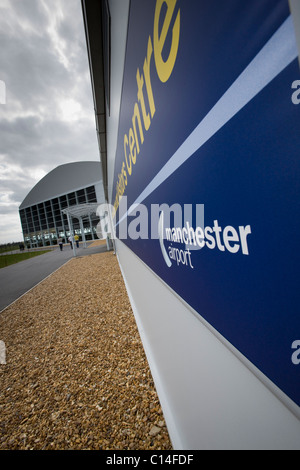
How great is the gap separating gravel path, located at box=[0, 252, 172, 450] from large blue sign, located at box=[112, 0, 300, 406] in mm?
1688

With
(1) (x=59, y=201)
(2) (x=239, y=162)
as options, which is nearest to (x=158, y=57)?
(2) (x=239, y=162)

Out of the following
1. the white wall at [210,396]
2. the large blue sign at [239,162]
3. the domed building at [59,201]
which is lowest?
the white wall at [210,396]

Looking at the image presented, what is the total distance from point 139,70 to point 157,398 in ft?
9.41

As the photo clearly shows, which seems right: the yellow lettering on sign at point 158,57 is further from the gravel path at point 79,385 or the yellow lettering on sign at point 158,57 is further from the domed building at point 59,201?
the domed building at point 59,201

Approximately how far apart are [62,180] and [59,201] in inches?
377

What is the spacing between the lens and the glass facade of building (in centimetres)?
3316

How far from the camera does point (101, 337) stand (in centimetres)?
329

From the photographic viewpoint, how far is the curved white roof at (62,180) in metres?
40.5

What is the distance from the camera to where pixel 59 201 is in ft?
120

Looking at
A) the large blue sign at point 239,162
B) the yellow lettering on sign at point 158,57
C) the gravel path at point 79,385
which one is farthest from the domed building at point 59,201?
the large blue sign at point 239,162

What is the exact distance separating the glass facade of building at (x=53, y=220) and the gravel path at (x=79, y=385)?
27823 millimetres

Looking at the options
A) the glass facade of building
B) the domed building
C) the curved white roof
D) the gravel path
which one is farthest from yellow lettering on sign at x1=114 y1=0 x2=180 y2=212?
the curved white roof

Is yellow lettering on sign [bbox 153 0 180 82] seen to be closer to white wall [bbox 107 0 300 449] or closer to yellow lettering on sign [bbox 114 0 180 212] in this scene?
yellow lettering on sign [bbox 114 0 180 212]

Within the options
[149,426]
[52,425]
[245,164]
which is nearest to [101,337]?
[52,425]
